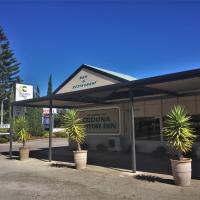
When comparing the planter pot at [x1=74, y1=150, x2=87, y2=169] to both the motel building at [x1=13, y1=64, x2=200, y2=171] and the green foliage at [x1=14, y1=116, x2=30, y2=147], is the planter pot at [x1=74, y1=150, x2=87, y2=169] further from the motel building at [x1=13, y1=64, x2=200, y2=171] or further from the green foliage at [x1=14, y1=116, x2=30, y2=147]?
the green foliage at [x1=14, y1=116, x2=30, y2=147]

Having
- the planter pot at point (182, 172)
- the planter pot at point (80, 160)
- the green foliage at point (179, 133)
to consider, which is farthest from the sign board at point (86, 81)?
the planter pot at point (182, 172)

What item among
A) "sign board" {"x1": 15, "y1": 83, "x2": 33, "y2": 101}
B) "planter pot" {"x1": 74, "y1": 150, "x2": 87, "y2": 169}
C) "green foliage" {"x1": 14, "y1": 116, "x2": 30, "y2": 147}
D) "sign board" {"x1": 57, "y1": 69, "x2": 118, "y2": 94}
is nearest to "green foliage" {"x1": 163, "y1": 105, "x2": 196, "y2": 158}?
"planter pot" {"x1": 74, "y1": 150, "x2": 87, "y2": 169}

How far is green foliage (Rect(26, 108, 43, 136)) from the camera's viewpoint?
40750 mm

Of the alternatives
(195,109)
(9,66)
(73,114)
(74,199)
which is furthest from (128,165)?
(9,66)

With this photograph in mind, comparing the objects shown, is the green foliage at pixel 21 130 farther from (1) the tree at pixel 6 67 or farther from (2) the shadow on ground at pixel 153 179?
(1) the tree at pixel 6 67

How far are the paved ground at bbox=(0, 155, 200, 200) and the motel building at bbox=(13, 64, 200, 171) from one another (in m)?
3.45

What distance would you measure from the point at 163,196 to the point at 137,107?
10844 mm

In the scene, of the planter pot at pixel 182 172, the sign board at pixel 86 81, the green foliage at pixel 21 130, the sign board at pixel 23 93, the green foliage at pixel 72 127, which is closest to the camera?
the planter pot at pixel 182 172

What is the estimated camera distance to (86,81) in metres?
19.3

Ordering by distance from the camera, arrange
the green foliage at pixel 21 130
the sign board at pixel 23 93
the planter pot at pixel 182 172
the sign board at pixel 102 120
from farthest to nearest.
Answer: the sign board at pixel 23 93, the sign board at pixel 102 120, the green foliage at pixel 21 130, the planter pot at pixel 182 172

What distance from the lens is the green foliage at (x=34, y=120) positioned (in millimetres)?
40750

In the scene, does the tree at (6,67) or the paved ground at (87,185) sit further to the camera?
the tree at (6,67)

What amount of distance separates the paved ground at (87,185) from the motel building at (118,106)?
136 inches

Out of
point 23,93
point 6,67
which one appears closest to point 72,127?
point 23,93
